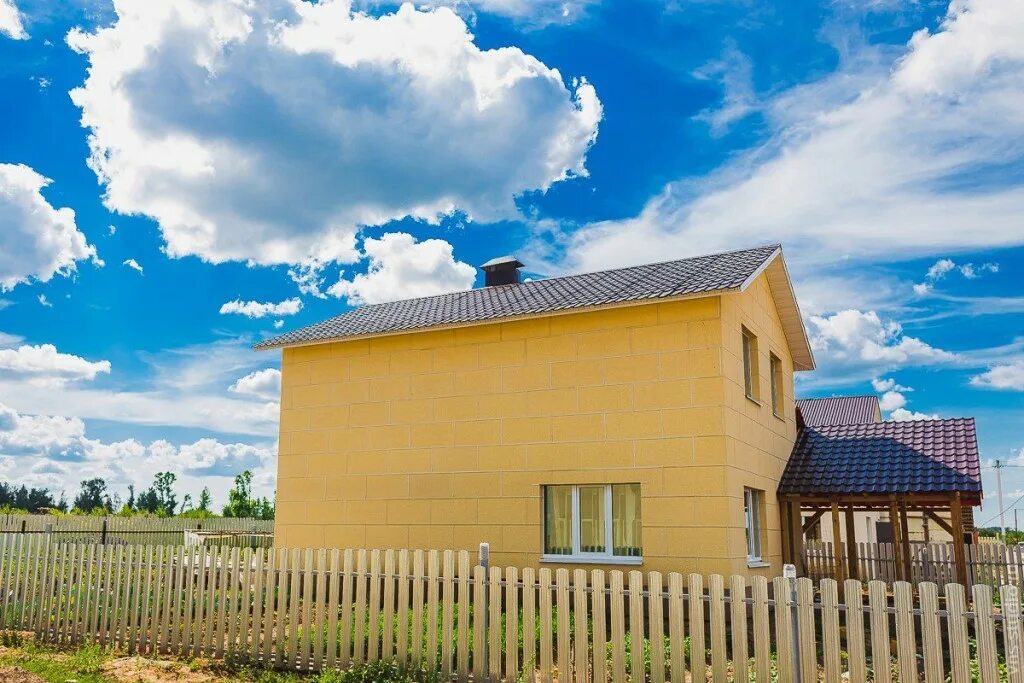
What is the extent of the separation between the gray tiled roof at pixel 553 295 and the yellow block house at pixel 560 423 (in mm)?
74

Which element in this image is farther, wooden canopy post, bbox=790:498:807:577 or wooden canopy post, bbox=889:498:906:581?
wooden canopy post, bbox=790:498:807:577

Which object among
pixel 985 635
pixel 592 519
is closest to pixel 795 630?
pixel 985 635

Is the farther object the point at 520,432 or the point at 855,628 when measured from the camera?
the point at 520,432

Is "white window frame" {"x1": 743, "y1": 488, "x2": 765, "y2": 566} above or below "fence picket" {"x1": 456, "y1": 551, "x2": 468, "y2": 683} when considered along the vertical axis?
above

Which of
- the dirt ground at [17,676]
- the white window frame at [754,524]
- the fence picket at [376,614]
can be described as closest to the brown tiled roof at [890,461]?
the white window frame at [754,524]

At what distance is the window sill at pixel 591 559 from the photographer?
1388cm

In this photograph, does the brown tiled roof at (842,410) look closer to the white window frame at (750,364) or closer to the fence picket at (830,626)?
the white window frame at (750,364)

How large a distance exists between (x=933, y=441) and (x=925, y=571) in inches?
→ 184

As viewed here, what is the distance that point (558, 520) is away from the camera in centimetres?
1467

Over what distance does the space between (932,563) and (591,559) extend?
33.1ft

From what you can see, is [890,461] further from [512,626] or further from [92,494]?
[92,494]

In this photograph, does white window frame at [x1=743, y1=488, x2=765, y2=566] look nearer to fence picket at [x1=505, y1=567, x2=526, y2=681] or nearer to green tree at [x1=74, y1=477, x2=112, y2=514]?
fence picket at [x1=505, y1=567, x2=526, y2=681]

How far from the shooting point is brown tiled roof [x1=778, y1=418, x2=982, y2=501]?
51.3 feet

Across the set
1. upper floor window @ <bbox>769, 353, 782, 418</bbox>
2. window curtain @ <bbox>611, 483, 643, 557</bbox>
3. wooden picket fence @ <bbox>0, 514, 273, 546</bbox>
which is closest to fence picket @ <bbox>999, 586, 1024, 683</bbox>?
window curtain @ <bbox>611, 483, 643, 557</bbox>
